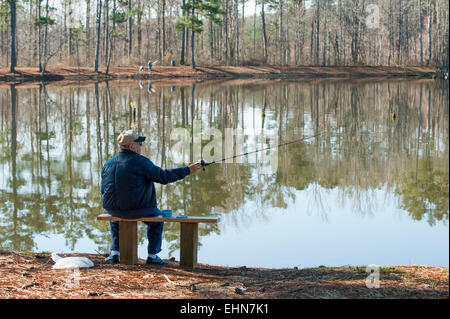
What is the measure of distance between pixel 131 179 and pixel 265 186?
204 inches

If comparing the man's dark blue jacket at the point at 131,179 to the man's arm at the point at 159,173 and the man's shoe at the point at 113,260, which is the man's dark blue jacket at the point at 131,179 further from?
the man's shoe at the point at 113,260

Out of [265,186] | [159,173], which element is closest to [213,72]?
[265,186]

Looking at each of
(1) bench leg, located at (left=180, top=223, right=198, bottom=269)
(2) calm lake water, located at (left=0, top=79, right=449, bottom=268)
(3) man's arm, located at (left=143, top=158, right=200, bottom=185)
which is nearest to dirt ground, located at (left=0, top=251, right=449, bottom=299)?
(1) bench leg, located at (left=180, top=223, right=198, bottom=269)

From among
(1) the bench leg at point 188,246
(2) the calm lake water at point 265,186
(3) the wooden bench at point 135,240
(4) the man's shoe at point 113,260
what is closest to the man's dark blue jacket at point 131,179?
(3) the wooden bench at point 135,240

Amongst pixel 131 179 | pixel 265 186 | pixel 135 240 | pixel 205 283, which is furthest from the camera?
pixel 265 186

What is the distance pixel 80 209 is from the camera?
29.9 ft

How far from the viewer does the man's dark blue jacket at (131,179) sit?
5.59 m

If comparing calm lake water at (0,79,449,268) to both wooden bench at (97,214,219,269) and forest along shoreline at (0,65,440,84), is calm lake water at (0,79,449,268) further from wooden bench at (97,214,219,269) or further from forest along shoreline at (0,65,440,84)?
forest along shoreline at (0,65,440,84)

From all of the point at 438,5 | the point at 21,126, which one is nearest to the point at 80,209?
the point at 21,126

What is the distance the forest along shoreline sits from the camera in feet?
156

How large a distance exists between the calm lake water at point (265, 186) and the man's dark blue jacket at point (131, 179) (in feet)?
5.07

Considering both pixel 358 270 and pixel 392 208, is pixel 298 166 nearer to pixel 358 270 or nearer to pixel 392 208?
pixel 392 208

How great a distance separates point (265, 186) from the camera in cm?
1053

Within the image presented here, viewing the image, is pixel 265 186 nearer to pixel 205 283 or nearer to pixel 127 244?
pixel 127 244
